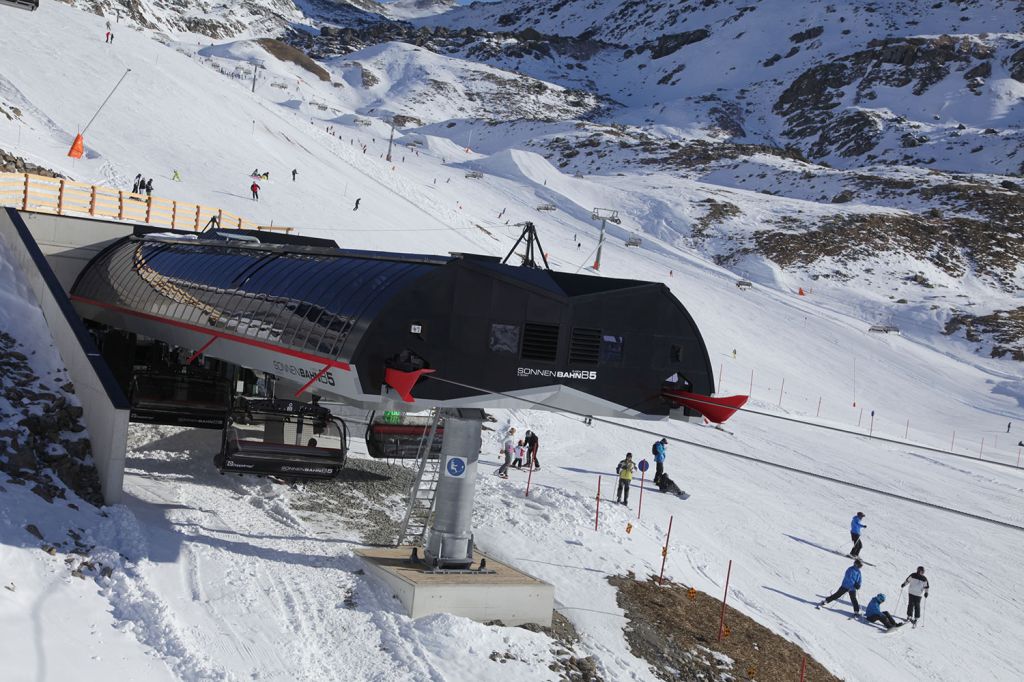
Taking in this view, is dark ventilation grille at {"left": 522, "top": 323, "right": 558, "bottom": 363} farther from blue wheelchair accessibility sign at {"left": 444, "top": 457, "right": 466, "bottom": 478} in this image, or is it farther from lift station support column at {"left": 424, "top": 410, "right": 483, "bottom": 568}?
blue wheelchair accessibility sign at {"left": 444, "top": 457, "right": 466, "bottom": 478}

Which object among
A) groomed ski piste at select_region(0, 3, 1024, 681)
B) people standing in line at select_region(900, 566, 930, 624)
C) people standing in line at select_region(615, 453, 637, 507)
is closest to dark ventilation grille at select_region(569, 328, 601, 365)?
groomed ski piste at select_region(0, 3, 1024, 681)

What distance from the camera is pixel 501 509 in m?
19.9

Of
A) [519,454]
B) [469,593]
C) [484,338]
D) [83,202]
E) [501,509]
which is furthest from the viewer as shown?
[83,202]

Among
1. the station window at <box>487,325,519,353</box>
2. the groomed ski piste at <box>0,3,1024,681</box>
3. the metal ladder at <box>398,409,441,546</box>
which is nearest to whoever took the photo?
the groomed ski piste at <box>0,3,1024,681</box>

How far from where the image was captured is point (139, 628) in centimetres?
1077

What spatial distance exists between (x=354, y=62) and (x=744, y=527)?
184 m

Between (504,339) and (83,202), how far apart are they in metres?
21.0

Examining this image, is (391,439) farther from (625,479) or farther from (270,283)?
(625,479)

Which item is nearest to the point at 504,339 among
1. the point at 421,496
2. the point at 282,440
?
the point at 421,496

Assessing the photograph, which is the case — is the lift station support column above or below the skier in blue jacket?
above

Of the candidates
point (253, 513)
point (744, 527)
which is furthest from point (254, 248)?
point (744, 527)

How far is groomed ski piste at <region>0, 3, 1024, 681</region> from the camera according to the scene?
1142 cm

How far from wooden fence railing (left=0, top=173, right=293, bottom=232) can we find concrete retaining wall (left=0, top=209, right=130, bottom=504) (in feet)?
26.2

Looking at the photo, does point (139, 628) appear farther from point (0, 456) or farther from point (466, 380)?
point (466, 380)
